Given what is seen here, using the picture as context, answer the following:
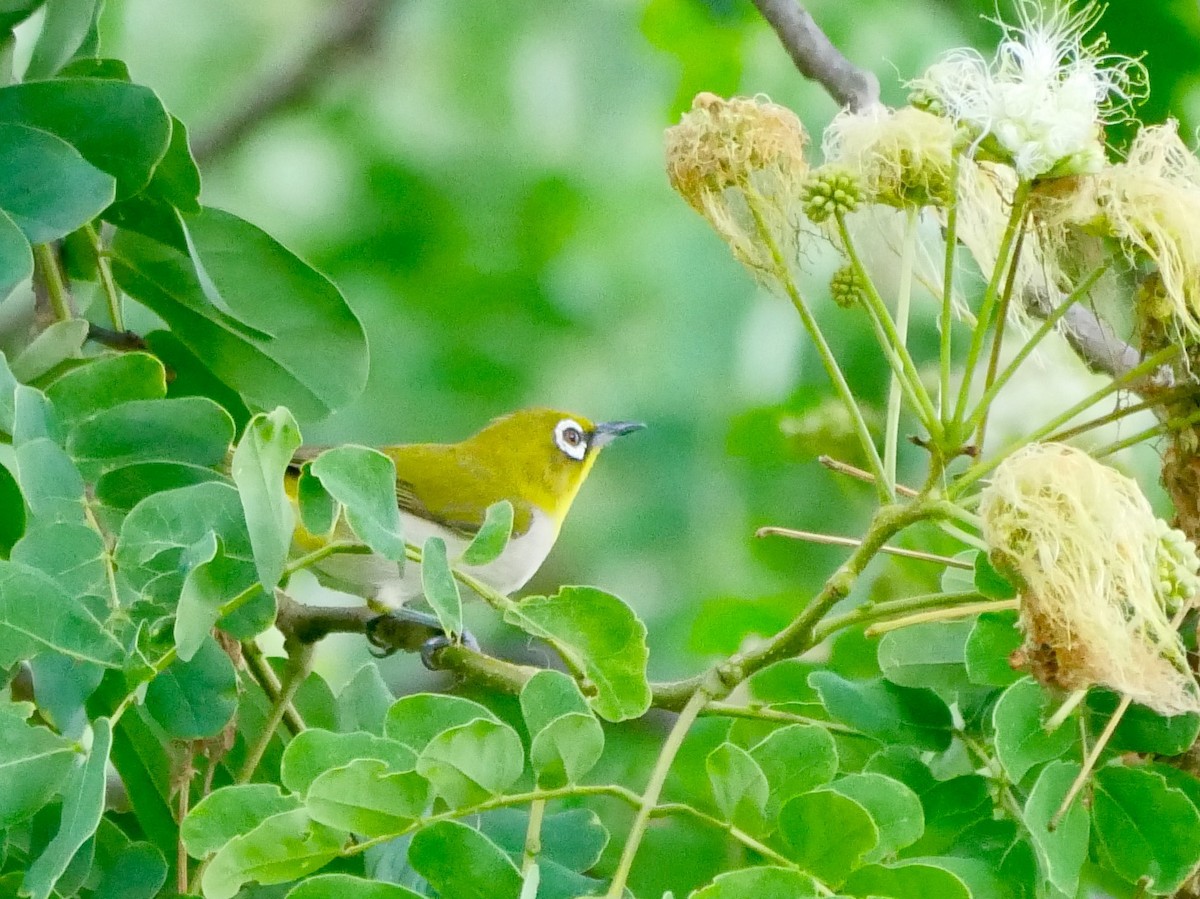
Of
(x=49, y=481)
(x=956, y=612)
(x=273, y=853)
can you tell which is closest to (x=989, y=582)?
(x=956, y=612)

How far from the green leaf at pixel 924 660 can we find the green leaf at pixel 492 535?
25cm

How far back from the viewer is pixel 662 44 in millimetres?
2277

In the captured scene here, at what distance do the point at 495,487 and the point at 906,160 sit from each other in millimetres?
988

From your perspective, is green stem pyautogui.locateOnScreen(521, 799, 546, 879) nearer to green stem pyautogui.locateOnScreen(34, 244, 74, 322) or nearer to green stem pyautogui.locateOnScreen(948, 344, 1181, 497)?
green stem pyautogui.locateOnScreen(948, 344, 1181, 497)

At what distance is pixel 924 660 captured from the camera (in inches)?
29.6

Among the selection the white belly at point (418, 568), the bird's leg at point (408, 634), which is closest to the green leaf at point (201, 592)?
the bird's leg at point (408, 634)

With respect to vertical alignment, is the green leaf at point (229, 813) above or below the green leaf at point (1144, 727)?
below

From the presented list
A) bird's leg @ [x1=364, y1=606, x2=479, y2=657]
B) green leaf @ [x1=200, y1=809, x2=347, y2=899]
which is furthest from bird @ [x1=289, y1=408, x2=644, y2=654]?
green leaf @ [x1=200, y1=809, x2=347, y2=899]

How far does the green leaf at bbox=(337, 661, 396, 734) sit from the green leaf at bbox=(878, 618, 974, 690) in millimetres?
324

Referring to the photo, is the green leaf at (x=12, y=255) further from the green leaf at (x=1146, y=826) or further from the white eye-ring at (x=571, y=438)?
the white eye-ring at (x=571, y=438)

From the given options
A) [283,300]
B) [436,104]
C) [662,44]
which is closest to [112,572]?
[283,300]

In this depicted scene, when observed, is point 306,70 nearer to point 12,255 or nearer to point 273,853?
point 12,255

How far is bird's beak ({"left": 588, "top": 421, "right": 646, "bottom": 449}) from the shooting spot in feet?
5.49

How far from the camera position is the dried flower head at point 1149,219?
64cm
